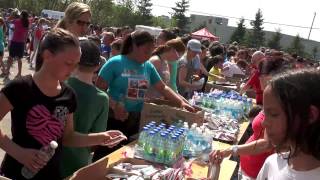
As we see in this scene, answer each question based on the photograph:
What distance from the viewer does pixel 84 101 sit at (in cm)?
272

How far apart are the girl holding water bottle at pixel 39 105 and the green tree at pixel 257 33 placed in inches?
2909

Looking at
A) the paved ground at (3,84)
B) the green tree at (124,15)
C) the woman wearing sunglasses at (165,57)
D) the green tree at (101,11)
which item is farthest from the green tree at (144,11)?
the woman wearing sunglasses at (165,57)

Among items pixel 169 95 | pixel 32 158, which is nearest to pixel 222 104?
pixel 169 95

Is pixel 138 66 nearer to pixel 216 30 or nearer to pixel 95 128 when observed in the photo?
pixel 95 128

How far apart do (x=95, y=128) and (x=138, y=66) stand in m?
1.16

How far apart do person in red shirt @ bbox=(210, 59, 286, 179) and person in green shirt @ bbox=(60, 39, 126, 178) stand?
0.85 m

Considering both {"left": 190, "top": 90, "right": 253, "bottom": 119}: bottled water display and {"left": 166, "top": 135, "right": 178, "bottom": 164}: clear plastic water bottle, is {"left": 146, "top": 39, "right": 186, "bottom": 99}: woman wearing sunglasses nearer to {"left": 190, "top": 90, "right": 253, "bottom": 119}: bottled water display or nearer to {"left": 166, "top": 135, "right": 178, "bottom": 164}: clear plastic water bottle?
{"left": 190, "top": 90, "right": 253, "bottom": 119}: bottled water display

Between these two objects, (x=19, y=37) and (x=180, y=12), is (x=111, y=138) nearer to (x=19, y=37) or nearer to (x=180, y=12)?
(x=19, y=37)

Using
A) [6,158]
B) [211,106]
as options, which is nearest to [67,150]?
[6,158]

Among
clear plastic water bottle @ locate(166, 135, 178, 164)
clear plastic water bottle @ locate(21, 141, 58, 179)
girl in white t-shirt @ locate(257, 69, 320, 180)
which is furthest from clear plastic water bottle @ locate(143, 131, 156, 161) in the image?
Answer: girl in white t-shirt @ locate(257, 69, 320, 180)

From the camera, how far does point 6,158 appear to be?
226 cm

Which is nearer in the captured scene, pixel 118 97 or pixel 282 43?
pixel 118 97

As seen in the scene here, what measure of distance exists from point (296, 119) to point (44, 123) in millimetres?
1314

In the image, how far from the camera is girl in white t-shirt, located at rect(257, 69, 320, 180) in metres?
1.55
